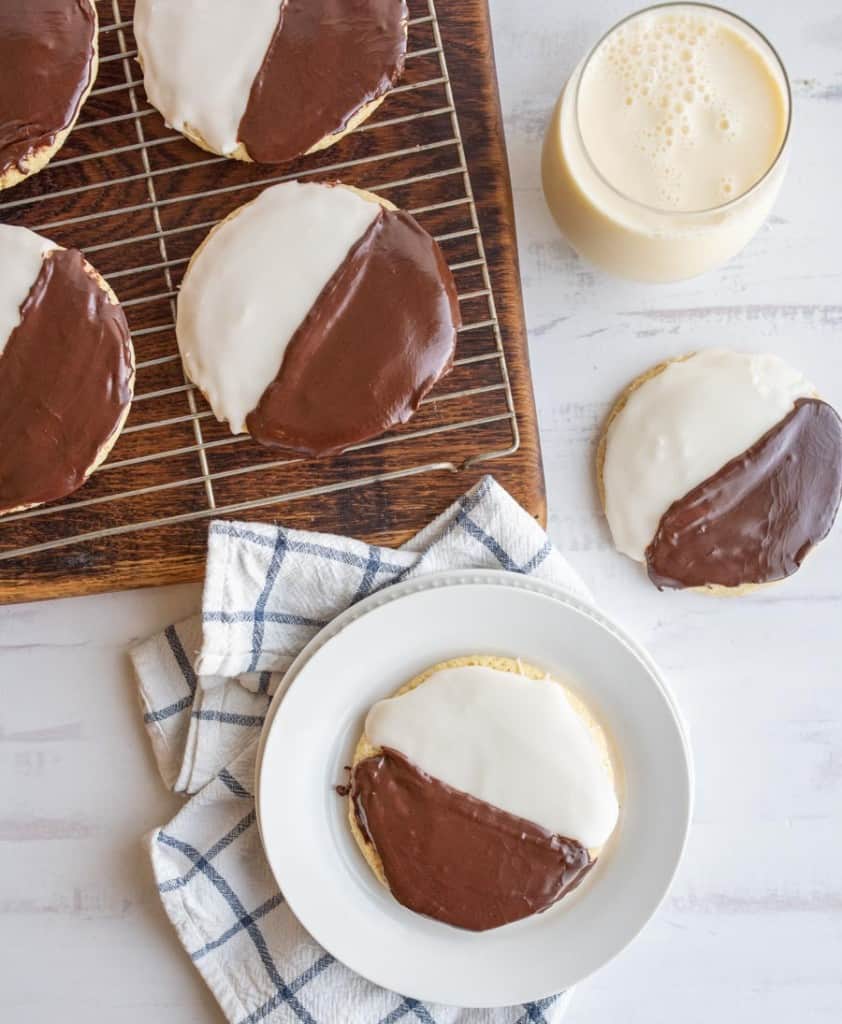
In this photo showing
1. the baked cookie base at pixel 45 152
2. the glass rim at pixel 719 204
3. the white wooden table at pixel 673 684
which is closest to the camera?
the glass rim at pixel 719 204

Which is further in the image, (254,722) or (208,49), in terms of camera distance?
(254,722)

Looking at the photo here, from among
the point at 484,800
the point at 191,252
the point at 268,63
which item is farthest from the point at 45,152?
the point at 484,800

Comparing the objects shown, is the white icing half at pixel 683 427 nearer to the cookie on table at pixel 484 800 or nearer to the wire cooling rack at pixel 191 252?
the wire cooling rack at pixel 191 252

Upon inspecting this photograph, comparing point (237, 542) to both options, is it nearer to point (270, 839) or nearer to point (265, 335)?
point (265, 335)

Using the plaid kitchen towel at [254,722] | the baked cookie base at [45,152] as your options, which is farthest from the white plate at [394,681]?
the baked cookie base at [45,152]

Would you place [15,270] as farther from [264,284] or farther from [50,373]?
[264,284]

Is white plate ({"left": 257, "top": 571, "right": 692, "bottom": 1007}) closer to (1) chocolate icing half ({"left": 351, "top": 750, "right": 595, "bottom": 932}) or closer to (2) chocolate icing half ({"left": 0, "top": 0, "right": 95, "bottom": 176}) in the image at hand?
(1) chocolate icing half ({"left": 351, "top": 750, "right": 595, "bottom": 932})

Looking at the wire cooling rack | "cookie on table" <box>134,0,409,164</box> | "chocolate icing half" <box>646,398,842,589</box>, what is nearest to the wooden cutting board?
the wire cooling rack
